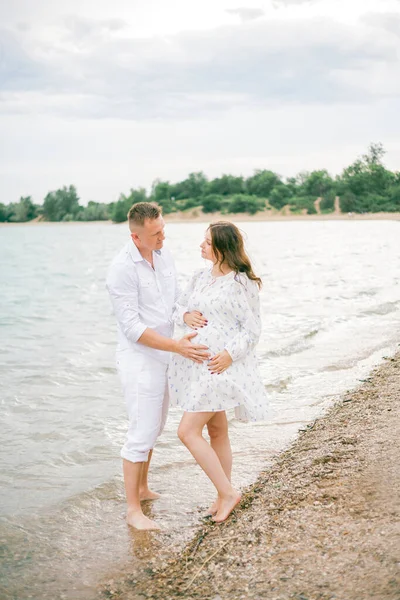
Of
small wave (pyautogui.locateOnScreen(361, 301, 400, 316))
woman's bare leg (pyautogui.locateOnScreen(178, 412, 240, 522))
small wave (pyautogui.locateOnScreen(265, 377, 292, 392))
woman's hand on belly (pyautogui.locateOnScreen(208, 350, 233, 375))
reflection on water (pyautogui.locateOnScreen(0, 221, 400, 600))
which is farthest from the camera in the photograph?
small wave (pyautogui.locateOnScreen(361, 301, 400, 316))

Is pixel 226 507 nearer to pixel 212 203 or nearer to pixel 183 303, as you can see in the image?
pixel 183 303

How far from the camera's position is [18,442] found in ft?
22.4

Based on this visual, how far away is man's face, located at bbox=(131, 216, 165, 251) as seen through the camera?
4.07 meters

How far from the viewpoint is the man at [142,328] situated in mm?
4055

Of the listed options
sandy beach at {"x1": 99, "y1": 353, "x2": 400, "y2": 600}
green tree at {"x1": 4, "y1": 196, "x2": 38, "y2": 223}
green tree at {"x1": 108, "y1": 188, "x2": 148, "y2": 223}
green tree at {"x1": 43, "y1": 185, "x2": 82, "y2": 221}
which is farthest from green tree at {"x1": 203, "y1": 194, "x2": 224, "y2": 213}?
sandy beach at {"x1": 99, "y1": 353, "x2": 400, "y2": 600}

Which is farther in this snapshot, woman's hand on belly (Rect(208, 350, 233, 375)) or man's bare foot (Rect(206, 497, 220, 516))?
man's bare foot (Rect(206, 497, 220, 516))

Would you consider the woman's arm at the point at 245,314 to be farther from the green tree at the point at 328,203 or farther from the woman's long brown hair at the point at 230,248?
the green tree at the point at 328,203

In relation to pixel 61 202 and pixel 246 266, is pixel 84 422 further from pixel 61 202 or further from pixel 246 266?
pixel 61 202

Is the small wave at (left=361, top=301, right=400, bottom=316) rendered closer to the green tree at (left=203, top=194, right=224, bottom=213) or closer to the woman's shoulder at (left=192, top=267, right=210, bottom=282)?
the woman's shoulder at (left=192, top=267, right=210, bottom=282)

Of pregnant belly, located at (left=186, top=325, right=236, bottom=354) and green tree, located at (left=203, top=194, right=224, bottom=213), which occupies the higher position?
green tree, located at (left=203, top=194, right=224, bottom=213)

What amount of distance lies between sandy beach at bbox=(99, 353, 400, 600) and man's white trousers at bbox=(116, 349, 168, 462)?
66 cm

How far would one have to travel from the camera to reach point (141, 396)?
4.12m

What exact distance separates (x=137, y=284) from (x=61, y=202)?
4466 inches

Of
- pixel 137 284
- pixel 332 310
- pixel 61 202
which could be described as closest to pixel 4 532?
pixel 137 284
